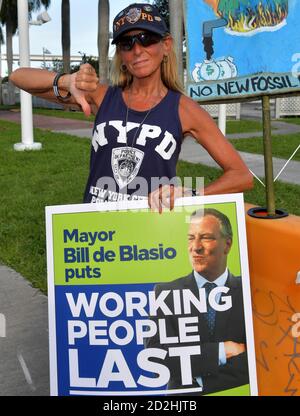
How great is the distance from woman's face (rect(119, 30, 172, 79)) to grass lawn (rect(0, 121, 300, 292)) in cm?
252

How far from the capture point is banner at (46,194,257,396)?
2.15 metres

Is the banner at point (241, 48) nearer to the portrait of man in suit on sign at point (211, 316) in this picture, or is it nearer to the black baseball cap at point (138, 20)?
the black baseball cap at point (138, 20)

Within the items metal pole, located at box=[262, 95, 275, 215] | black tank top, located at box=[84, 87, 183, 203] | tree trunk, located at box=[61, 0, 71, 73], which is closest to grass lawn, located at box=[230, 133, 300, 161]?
metal pole, located at box=[262, 95, 275, 215]

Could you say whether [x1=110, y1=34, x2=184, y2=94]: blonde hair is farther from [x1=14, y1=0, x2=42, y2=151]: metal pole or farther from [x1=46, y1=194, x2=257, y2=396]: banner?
[x1=14, y1=0, x2=42, y2=151]: metal pole

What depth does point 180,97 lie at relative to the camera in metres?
2.29

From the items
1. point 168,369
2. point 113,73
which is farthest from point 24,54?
point 168,369

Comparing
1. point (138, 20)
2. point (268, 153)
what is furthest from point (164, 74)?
point (268, 153)

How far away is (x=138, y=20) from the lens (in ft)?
7.07

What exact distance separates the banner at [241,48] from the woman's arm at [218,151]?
57 cm

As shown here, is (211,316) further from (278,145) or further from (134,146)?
(278,145)

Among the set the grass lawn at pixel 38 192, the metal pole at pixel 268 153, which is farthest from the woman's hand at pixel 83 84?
the grass lawn at pixel 38 192

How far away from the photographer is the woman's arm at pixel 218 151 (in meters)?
2.23

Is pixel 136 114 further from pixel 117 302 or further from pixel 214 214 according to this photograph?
pixel 117 302

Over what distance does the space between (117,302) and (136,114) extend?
0.77 metres
